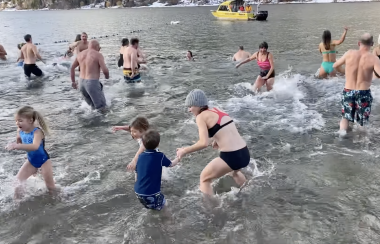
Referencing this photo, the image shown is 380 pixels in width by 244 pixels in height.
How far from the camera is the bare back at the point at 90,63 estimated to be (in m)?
8.71

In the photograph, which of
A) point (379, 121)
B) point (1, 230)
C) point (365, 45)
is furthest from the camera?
point (379, 121)

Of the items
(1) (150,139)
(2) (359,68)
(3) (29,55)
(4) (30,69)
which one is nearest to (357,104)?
(2) (359,68)

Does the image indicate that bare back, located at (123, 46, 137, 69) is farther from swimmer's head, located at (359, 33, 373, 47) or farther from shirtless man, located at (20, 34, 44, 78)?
swimmer's head, located at (359, 33, 373, 47)

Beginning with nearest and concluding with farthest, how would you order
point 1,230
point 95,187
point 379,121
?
point 1,230, point 95,187, point 379,121

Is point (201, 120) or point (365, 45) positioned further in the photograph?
point (365, 45)

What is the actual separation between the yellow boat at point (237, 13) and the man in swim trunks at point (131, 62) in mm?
36156

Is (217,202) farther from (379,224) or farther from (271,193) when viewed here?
(379,224)

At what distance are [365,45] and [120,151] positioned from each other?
5170 mm

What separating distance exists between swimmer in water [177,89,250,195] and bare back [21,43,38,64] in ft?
35.3

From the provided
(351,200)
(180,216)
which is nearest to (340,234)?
(351,200)

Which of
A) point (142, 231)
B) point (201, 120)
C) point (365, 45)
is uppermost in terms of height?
point (365, 45)

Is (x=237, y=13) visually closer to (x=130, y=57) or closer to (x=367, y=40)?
(x=130, y=57)

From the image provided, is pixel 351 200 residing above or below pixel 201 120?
below

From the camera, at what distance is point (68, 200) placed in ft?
17.0
